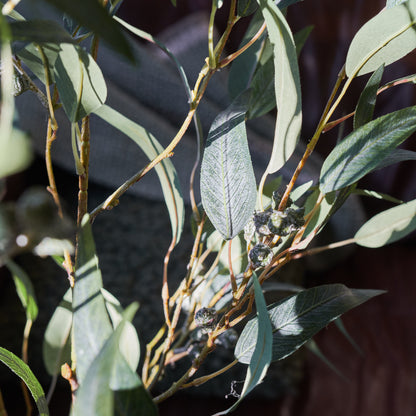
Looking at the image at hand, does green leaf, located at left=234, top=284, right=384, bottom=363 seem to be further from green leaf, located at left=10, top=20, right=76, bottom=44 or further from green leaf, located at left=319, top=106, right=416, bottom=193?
green leaf, located at left=10, top=20, right=76, bottom=44

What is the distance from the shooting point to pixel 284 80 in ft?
0.71

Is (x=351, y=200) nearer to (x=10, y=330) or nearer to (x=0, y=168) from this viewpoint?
(x=10, y=330)

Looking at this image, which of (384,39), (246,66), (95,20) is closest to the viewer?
(95,20)

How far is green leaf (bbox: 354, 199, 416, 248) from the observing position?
25cm

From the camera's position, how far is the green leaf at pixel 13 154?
0.47 feet

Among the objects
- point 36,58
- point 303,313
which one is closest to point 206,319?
point 303,313

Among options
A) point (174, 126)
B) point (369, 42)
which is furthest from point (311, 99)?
point (369, 42)

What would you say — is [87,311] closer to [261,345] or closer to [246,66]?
[261,345]

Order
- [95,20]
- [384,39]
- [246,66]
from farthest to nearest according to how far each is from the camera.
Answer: [246,66] < [384,39] < [95,20]

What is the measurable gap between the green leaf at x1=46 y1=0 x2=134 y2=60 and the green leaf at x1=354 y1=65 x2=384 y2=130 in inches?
5.7

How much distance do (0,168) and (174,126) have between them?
863 mm

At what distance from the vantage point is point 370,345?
0.84 meters

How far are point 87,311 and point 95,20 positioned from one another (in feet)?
0.34

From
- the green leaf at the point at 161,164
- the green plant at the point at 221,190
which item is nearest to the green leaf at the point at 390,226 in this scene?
the green plant at the point at 221,190
